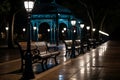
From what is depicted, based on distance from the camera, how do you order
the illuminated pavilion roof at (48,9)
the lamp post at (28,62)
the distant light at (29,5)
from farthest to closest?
the illuminated pavilion roof at (48,9)
the distant light at (29,5)
the lamp post at (28,62)

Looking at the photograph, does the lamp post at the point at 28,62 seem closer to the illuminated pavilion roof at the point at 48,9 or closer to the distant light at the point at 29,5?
the distant light at the point at 29,5

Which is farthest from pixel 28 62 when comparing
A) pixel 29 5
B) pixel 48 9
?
pixel 48 9

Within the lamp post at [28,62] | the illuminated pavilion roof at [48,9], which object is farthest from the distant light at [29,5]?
the illuminated pavilion roof at [48,9]

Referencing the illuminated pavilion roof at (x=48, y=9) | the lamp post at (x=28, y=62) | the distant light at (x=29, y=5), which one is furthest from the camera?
the illuminated pavilion roof at (x=48, y=9)

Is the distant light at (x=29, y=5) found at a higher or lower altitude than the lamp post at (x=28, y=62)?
higher

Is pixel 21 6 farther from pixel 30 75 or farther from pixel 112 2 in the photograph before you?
pixel 30 75

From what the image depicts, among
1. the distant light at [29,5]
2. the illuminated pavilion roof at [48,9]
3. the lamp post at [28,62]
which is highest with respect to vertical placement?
the illuminated pavilion roof at [48,9]

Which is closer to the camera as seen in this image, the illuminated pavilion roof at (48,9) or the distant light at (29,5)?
the distant light at (29,5)

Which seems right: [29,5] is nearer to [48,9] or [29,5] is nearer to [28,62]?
[28,62]

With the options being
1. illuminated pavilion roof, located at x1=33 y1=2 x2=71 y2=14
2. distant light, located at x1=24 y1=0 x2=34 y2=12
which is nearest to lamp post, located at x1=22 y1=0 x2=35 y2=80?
distant light, located at x1=24 y1=0 x2=34 y2=12

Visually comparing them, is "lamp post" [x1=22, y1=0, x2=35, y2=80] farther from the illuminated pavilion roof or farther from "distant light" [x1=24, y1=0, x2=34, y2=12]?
the illuminated pavilion roof

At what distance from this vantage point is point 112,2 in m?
63.0

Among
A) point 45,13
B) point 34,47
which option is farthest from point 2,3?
point 34,47

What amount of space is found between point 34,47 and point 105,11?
1779 inches
